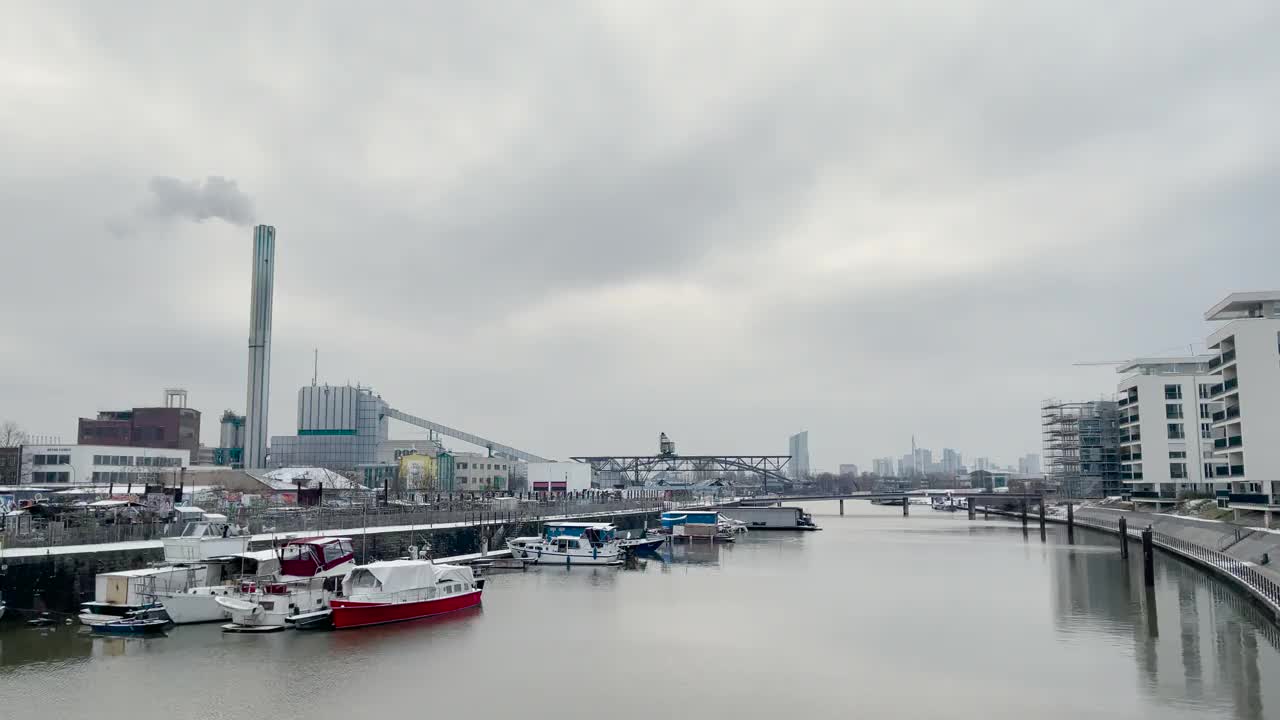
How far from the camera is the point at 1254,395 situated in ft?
226

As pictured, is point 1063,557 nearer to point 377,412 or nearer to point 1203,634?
point 1203,634

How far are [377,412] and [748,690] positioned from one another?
137 meters

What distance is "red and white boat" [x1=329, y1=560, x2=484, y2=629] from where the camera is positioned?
118 ft

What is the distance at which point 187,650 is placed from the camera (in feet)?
103

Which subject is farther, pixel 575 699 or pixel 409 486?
pixel 409 486

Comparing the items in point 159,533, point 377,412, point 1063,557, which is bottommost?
point 1063,557

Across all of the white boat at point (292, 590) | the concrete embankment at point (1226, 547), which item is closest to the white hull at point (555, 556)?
the white boat at point (292, 590)

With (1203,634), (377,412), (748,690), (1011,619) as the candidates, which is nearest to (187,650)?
(748,690)

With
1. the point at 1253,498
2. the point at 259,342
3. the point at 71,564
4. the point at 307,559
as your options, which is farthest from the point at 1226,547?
the point at 259,342

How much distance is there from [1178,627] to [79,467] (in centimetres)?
10418

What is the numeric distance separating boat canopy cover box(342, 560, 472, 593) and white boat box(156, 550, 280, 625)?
3.23m

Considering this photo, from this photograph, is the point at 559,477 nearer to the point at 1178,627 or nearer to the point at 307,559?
the point at 307,559

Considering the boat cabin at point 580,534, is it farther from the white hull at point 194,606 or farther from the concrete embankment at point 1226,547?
the concrete embankment at point 1226,547

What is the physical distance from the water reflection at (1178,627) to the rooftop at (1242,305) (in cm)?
2410
